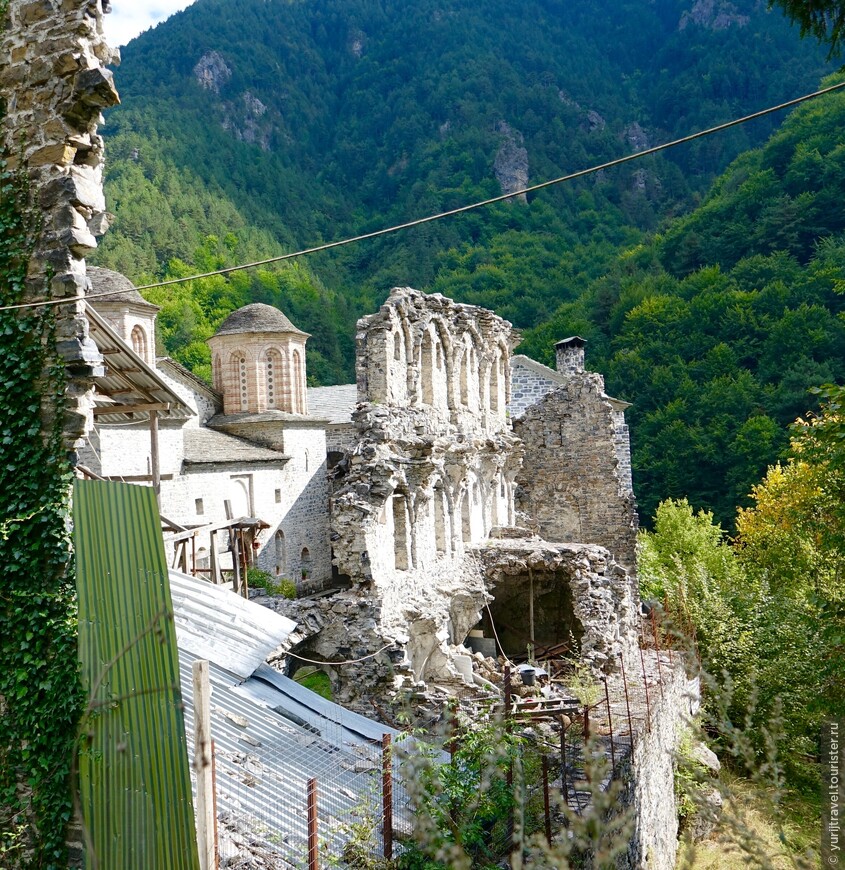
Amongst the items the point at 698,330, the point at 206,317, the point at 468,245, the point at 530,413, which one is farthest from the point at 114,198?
the point at 530,413

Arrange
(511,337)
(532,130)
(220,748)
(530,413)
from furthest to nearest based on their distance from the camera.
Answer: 1. (532,130)
2. (530,413)
3. (511,337)
4. (220,748)

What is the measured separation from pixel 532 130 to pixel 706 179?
653 inches

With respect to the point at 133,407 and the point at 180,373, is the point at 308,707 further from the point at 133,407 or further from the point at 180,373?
the point at 180,373

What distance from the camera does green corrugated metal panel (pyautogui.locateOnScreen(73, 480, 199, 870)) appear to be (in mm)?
5211

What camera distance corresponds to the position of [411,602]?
13.4 m

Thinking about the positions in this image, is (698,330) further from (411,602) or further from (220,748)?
(220,748)

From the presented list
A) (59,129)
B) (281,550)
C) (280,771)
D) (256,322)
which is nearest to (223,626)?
(280,771)

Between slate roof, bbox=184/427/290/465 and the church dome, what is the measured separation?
402 centimetres

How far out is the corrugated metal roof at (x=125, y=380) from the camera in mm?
7664

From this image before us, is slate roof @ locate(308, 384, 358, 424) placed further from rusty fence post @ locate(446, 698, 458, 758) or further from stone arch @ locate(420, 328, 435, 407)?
rusty fence post @ locate(446, 698, 458, 758)

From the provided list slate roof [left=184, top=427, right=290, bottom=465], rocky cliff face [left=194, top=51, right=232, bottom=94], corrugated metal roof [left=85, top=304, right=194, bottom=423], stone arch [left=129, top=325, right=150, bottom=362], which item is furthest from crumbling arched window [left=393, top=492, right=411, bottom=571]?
rocky cliff face [left=194, top=51, right=232, bottom=94]

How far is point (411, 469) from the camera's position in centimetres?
1473

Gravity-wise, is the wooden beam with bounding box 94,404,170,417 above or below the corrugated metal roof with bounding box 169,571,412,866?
above

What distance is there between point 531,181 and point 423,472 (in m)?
58.9
